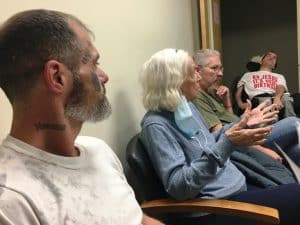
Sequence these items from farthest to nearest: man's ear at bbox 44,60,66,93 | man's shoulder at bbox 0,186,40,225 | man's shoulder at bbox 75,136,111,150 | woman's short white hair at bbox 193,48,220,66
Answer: woman's short white hair at bbox 193,48,220,66
man's shoulder at bbox 75,136,111,150
man's ear at bbox 44,60,66,93
man's shoulder at bbox 0,186,40,225

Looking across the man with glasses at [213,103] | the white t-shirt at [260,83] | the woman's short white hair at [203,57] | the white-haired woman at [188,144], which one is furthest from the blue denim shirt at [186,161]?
the white t-shirt at [260,83]

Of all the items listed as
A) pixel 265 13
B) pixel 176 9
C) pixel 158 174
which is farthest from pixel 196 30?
pixel 265 13

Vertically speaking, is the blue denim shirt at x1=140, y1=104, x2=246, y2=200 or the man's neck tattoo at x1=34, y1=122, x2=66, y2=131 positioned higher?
the man's neck tattoo at x1=34, y1=122, x2=66, y2=131

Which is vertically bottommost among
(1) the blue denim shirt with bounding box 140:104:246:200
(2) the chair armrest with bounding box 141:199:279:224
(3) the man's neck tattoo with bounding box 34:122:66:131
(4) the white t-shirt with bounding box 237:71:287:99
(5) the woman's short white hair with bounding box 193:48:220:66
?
(4) the white t-shirt with bounding box 237:71:287:99

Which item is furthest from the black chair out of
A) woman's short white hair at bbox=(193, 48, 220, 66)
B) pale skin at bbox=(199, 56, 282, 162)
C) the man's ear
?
woman's short white hair at bbox=(193, 48, 220, 66)

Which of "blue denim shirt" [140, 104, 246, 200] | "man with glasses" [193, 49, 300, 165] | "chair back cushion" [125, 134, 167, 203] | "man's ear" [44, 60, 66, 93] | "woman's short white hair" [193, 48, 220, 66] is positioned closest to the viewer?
"man's ear" [44, 60, 66, 93]

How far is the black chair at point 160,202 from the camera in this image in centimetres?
153

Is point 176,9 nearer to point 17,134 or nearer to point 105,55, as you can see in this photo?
point 105,55

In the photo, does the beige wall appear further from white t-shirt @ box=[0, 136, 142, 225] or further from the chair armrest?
white t-shirt @ box=[0, 136, 142, 225]

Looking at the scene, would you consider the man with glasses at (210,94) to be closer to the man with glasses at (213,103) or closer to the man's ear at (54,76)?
the man with glasses at (213,103)

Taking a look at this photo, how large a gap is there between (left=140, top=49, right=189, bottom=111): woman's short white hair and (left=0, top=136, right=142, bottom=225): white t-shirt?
2.32ft

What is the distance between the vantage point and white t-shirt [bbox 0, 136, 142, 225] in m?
0.90

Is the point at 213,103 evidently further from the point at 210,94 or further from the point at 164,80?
the point at 164,80

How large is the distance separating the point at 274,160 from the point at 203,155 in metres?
0.80
